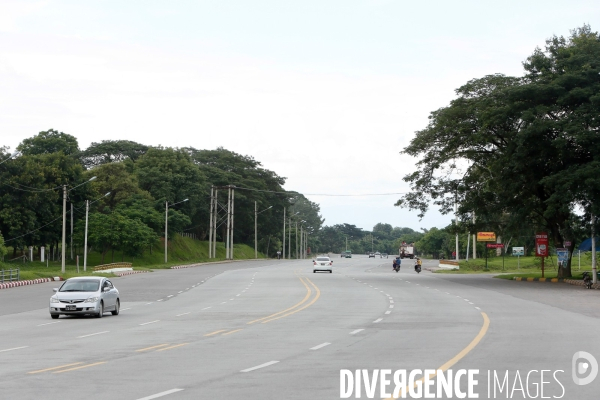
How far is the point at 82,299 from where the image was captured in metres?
26.4

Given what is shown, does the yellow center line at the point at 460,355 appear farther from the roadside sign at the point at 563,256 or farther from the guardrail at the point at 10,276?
the guardrail at the point at 10,276

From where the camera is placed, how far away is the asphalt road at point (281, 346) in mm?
11125

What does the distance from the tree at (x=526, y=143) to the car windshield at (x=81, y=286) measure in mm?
26875

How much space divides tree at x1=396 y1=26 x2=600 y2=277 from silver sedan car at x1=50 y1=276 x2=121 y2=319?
26767 millimetres

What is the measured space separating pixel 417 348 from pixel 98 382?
6781mm

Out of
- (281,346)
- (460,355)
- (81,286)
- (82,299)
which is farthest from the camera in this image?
(81,286)

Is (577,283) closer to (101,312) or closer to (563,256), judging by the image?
(563,256)

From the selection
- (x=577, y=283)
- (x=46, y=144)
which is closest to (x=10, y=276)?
(x=577, y=283)

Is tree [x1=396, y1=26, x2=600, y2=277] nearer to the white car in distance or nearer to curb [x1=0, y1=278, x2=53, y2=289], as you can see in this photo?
the white car in distance

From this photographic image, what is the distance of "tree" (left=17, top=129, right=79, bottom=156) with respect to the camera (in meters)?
108

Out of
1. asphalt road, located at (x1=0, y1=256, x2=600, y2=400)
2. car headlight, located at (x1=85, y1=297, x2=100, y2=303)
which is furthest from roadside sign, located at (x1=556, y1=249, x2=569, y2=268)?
car headlight, located at (x1=85, y1=297, x2=100, y2=303)

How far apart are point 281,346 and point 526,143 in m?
34.2

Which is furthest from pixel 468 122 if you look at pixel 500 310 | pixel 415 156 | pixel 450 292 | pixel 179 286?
pixel 500 310

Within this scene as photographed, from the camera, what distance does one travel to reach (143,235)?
89312mm
